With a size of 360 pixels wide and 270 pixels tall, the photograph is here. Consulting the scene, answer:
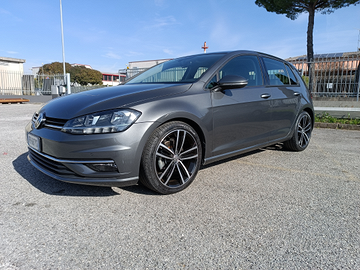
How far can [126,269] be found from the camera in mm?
1621

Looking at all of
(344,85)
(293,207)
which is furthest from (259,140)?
(344,85)

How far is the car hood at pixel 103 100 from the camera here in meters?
2.48

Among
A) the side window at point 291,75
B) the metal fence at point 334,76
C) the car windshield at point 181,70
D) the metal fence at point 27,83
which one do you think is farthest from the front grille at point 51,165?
the metal fence at point 27,83

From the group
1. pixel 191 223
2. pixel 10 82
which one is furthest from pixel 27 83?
pixel 191 223

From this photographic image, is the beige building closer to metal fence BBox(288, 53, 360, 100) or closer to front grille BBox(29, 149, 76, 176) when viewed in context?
metal fence BBox(288, 53, 360, 100)

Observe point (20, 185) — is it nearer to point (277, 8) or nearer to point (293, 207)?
point (293, 207)

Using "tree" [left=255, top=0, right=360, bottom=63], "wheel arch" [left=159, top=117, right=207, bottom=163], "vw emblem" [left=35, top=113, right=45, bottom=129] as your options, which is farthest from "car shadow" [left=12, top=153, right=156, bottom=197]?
"tree" [left=255, top=0, right=360, bottom=63]

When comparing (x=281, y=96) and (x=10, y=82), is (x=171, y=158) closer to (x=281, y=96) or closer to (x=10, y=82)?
(x=281, y=96)

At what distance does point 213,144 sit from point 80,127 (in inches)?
55.3

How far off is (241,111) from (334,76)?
7739mm

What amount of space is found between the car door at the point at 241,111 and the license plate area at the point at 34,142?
1.76 metres

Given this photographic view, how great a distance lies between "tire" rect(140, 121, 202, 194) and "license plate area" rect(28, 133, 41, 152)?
3.38 ft

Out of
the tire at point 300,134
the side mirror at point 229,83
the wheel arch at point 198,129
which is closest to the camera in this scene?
the wheel arch at point 198,129

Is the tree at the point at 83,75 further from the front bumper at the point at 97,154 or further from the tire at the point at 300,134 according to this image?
the front bumper at the point at 97,154
